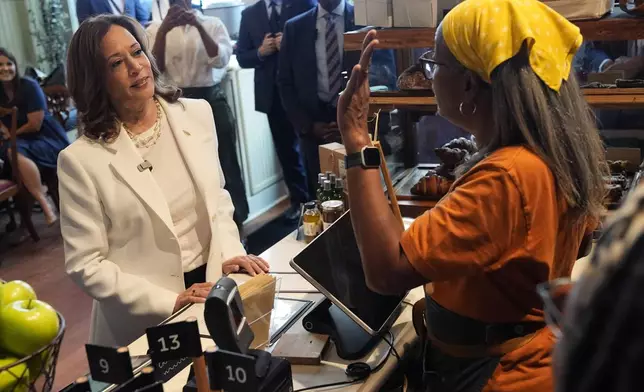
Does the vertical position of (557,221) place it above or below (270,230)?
above

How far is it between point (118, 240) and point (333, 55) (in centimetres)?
232

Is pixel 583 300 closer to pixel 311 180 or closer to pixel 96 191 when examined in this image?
pixel 96 191

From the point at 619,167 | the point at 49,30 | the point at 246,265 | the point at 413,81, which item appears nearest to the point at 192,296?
the point at 246,265

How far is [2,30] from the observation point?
5543 millimetres

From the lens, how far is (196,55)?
4168mm

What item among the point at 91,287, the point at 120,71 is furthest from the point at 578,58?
the point at 91,287

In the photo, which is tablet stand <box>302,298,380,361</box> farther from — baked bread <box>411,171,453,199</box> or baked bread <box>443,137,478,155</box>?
baked bread <box>443,137,478,155</box>

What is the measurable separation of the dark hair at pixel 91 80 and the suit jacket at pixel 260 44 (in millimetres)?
2449

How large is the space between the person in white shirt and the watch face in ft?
10.2

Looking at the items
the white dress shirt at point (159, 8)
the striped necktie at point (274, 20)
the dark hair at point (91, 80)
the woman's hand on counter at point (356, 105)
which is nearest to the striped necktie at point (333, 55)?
the striped necktie at point (274, 20)

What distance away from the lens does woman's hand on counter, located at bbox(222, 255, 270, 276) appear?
189 centimetres

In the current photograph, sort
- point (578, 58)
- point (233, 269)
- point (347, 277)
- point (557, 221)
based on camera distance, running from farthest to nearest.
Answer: point (578, 58) → point (233, 269) → point (347, 277) → point (557, 221)

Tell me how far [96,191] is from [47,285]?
2.53m

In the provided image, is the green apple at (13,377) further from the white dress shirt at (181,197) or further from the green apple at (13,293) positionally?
the white dress shirt at (181,197)
